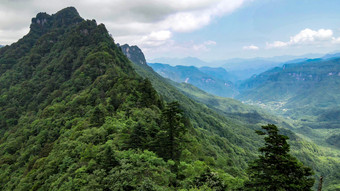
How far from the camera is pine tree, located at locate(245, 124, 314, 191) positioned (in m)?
17.7

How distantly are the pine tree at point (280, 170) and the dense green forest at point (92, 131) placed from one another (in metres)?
6.31

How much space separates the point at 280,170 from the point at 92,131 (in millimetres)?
36480

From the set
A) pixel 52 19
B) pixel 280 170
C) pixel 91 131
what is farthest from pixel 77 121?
pixel 52 19

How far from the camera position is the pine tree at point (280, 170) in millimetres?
17734

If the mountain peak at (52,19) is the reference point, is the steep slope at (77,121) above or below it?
below

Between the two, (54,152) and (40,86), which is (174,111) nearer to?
(54,152)

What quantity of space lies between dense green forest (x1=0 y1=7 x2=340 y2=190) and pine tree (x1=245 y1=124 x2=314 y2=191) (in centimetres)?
631

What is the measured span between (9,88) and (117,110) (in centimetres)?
9398

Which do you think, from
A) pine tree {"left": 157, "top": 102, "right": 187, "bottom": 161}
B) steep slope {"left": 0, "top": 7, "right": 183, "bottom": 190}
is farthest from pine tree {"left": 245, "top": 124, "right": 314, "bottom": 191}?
pine tree {"left": 157, "top": 102, "right": 187, "bottom": 161}

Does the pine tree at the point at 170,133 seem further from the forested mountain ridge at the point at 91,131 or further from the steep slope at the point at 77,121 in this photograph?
the steep slope at the point at 77,121

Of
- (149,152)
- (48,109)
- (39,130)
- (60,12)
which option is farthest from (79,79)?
(60,12)

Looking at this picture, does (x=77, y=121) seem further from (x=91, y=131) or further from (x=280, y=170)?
(x=280, y=170)

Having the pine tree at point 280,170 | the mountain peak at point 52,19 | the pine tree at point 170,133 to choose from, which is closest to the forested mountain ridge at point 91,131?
the pine tree at point 170,133

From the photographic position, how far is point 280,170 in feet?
60.8
